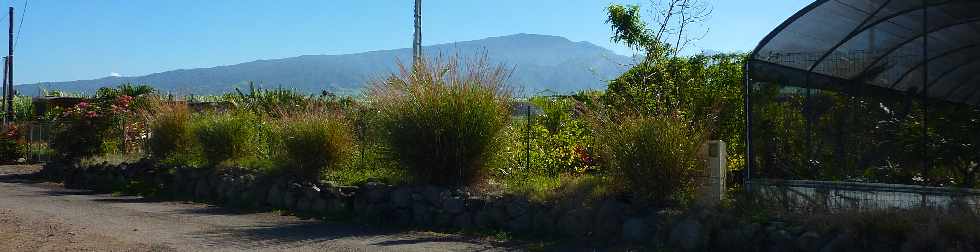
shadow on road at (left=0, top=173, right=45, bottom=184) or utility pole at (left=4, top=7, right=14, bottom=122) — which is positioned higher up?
utility pole at (left=4, top=7, right=14, bottom=122)

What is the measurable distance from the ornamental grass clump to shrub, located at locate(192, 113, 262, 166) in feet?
17.3

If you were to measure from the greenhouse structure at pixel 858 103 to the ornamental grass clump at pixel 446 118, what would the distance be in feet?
11.3

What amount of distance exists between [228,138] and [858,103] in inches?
434

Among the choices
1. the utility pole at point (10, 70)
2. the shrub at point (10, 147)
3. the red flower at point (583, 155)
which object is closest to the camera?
the red flower at point (583, 155)

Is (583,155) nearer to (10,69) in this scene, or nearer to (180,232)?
(180,232)

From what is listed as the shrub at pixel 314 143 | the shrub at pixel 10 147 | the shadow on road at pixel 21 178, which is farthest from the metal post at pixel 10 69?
the shrub at pixel 314 143

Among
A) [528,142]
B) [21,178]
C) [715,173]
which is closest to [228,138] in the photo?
[528,142]

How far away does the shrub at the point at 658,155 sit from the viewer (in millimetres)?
9500

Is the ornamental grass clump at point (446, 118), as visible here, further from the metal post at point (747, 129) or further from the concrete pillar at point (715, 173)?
the metal post at point (747, 129)

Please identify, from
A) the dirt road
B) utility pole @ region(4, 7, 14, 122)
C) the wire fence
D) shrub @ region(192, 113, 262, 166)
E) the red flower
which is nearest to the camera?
the wire fence

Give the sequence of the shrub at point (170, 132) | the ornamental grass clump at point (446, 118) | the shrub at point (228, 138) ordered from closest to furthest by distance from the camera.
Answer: the ornamental grass clump at point (446, 118) → the shrub at point (228, 138) → the shrub at point (170, 132)

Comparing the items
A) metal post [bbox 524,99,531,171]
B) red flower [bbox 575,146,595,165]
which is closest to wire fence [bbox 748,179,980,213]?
red flower [bbox 575,146,595,165]

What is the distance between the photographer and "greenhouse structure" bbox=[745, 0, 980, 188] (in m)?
9.29

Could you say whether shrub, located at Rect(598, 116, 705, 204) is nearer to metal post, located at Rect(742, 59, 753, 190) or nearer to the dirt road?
metal post, located at Rect(742, 59, 753, 190)
